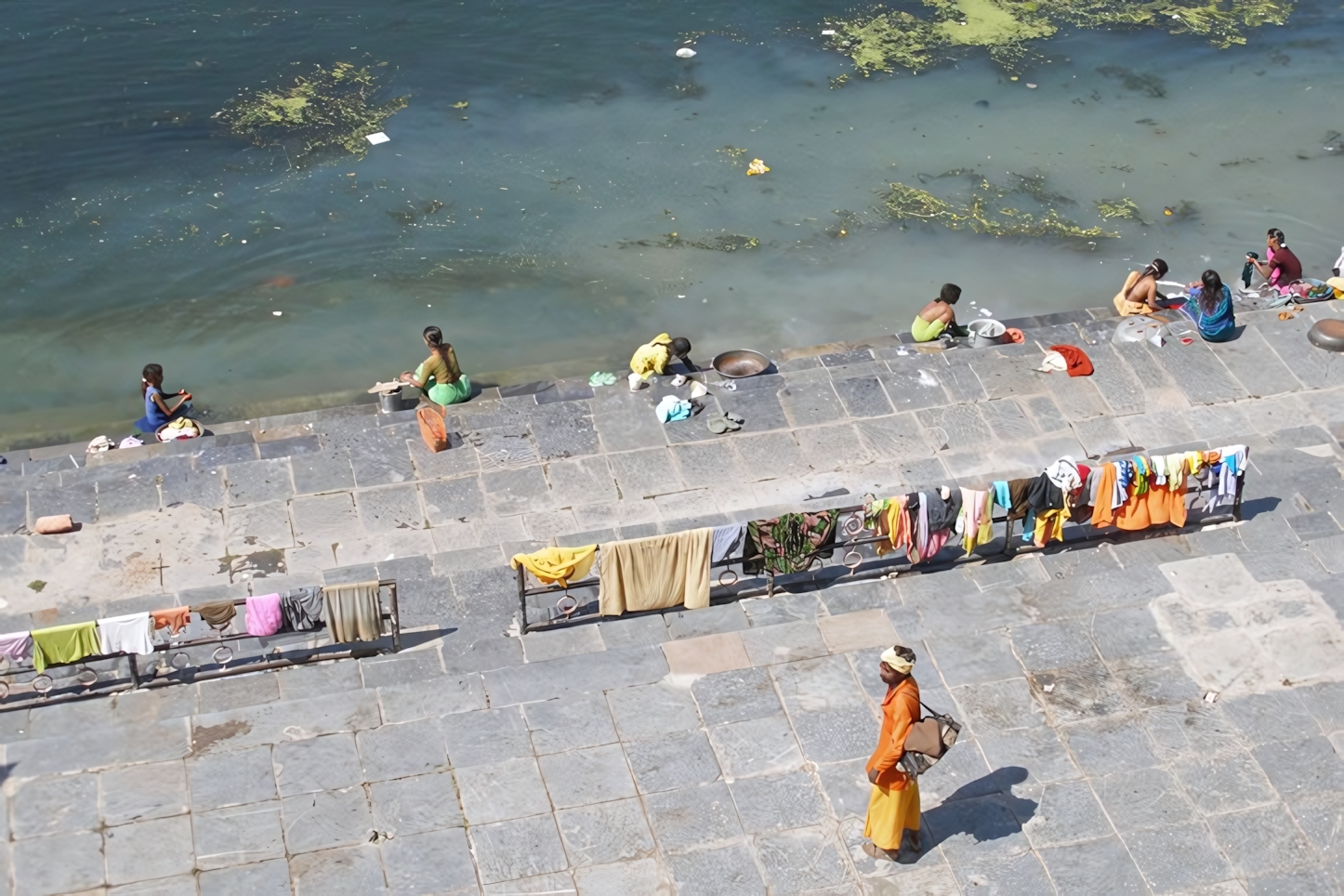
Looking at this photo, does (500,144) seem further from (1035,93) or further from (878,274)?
(1035,93)

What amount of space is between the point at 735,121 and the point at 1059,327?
22.8 feet

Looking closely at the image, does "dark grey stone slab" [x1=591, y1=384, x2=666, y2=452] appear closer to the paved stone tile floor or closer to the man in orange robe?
the paved stone tile floor

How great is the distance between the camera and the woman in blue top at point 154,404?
50.4ft

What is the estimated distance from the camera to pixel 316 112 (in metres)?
21.3

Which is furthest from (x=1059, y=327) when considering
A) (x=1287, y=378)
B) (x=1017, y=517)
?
(x=1017, y=517)

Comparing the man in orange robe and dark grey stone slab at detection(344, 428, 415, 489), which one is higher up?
the man in orange robe

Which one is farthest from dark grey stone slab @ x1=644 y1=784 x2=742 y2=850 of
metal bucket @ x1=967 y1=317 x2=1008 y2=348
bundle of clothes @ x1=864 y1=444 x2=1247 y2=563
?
metal bucket @ x1=967 y1=317 x2=1008 y2=348

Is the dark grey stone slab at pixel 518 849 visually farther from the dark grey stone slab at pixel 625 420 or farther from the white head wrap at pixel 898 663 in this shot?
the dark grey stone slab at pixel 625 420

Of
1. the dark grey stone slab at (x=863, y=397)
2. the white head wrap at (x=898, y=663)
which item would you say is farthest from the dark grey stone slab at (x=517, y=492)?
the white head wrap at (x=898, y=663)

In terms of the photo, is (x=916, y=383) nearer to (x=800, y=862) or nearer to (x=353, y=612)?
(x=800, y=862)

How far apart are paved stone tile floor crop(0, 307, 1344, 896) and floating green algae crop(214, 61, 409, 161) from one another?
7216mm

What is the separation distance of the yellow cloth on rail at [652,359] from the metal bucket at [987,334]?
11.1 ft

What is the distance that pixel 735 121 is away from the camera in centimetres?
2178

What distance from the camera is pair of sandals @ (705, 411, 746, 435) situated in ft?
49.1
